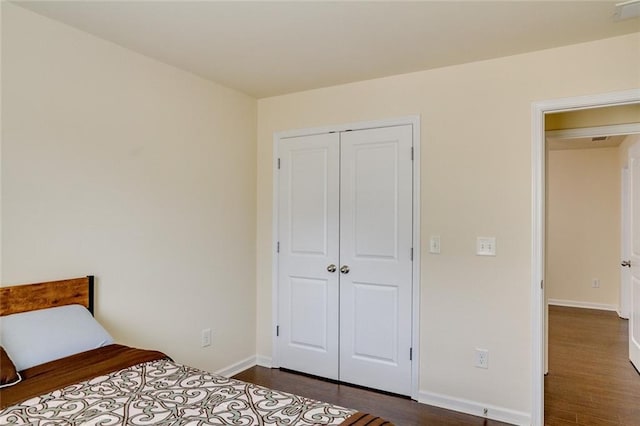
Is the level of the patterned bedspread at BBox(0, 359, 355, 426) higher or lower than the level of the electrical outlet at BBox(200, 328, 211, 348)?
higher

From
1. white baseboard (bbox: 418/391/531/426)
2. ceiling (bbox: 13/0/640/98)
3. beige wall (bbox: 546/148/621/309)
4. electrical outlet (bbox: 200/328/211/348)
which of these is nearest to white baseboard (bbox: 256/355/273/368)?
electrical outlet (bbox: 200/328/211/348)

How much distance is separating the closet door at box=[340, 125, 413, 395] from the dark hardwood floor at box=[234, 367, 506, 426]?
0.12 metres

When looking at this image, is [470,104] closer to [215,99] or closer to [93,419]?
[215,99]

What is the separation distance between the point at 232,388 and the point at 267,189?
88.0 inches

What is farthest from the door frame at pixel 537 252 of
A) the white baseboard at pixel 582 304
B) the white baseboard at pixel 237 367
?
the white baseboard at pixel 582 304

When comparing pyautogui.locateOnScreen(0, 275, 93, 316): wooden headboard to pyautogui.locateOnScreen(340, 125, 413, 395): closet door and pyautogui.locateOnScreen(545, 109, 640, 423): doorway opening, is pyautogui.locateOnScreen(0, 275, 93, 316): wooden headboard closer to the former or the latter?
pyautogui.locateOnScreen(340, 125, 413, 395): closet door

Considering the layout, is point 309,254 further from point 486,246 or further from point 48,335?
point 48,335

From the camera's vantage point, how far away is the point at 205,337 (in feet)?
10.4

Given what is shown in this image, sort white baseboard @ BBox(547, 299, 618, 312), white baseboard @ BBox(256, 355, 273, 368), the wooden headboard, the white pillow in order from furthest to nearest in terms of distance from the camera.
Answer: white baseboard @ BBox(547, 299, 618, 312), white baseboard @ BBox(256, 355, 273, 368), the wooden headboard, the white pillow

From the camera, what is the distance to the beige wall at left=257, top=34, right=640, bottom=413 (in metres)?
2.57

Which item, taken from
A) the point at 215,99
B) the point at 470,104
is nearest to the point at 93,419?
the point at 215,99

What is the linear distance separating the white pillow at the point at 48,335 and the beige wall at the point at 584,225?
6180 mm

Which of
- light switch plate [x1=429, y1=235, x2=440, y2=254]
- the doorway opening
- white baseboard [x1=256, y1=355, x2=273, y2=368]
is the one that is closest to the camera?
light switch plate [x1=429, y1=235, x2=440, y2=254]

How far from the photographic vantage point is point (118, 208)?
8.32 ft
